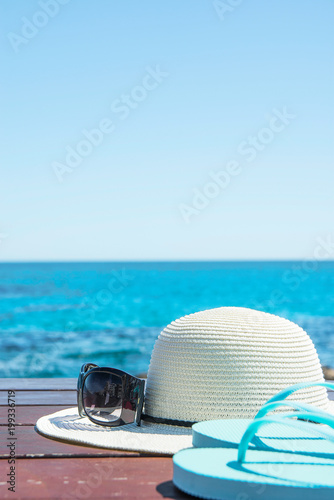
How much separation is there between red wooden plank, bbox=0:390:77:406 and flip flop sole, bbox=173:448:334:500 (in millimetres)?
1528

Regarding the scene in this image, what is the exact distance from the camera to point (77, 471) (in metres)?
2.11

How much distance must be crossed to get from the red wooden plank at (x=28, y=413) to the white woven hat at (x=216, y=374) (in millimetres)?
125

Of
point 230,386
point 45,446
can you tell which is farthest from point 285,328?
point 45,446

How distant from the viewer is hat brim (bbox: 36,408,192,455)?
240 centimetres

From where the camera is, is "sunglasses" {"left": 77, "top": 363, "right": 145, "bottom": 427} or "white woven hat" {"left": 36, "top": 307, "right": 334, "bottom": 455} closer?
"white woven hat" {"left": 36, "top": 307, "right": 334, "bottom": 455}

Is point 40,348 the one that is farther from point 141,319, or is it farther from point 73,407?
point 73,407

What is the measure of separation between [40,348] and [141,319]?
9.01 metres

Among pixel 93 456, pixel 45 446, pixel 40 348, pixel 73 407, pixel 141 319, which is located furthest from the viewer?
pixel 141 319

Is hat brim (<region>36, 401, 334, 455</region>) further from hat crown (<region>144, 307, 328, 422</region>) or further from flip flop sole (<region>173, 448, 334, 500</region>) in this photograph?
flip flop sole (<region>173, 448, 334, 500</region>)

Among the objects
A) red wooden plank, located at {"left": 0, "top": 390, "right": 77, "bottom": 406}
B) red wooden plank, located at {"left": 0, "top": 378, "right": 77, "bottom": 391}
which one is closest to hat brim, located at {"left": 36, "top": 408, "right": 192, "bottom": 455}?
red wooden plank, located at {"left": 0, "top": 390, "right": 77, "bottom": 406}

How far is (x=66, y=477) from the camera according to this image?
2039 millimetres

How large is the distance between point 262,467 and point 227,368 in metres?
0.80

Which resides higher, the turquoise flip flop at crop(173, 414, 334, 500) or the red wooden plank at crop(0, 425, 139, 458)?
the turquoise flip flop at crop(173, 414, 334, 500)

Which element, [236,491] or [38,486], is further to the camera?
[38,486]
